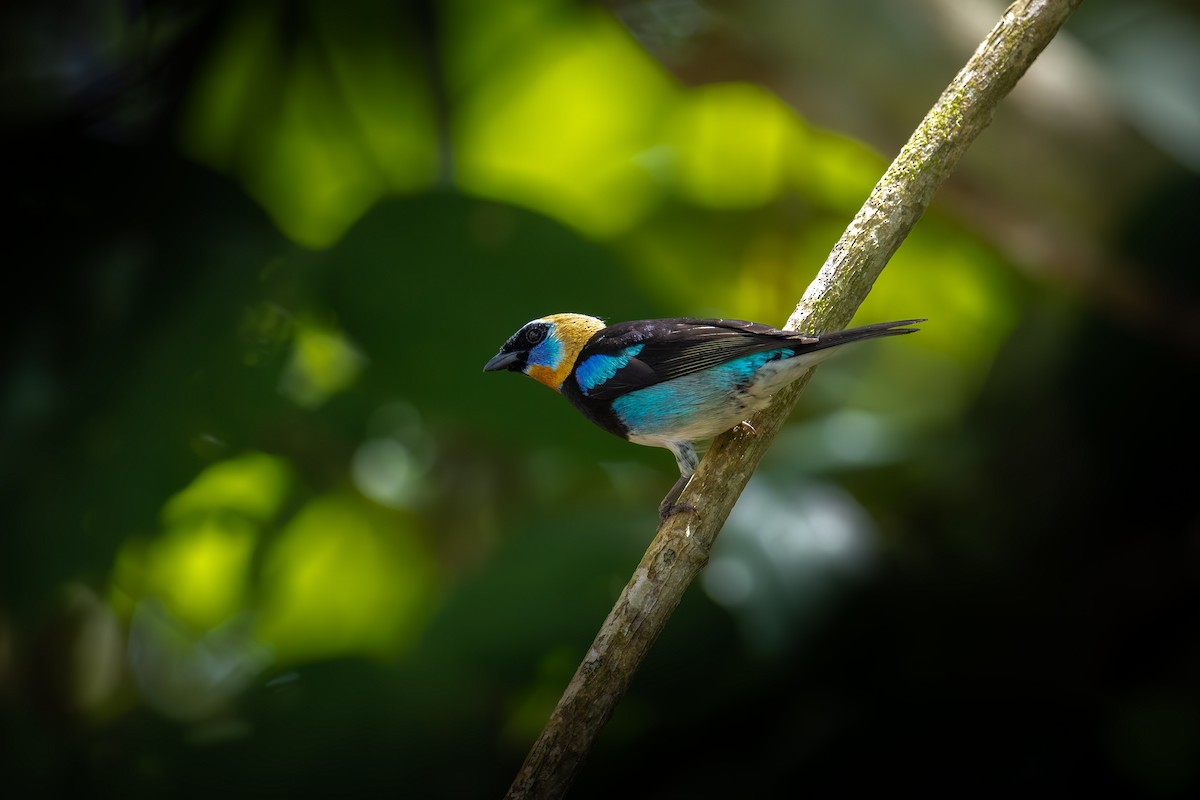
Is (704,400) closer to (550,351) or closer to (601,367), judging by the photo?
(601,367)

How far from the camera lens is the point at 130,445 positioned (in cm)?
271

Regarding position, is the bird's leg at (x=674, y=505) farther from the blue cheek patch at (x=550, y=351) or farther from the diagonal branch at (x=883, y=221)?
the blue cheek patch at (x=550, y=351)

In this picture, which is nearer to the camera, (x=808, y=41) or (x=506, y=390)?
(x=506, y=390)

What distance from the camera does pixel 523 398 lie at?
2766mm

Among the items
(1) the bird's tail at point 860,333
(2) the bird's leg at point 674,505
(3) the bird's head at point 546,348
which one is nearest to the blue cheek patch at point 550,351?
(3) the bird's head at point 546,348

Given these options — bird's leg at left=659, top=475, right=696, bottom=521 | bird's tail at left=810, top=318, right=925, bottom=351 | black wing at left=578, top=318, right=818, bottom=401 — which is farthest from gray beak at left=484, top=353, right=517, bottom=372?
bird's tail at left=810, top=318, right=925, bottom=351

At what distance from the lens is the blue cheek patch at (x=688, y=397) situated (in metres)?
1.84

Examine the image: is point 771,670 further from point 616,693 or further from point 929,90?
point 929,90

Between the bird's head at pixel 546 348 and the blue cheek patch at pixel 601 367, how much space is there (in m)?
0.05

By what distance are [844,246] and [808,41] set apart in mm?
1635

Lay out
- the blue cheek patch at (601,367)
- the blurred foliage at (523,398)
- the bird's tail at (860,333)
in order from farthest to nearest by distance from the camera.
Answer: the blurred foliage at (523,398) → the blue cheek patch at (601,367) → the bird's tail at (860,333)

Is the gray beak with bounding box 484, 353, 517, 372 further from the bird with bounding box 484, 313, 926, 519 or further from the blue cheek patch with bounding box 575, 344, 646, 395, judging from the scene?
the blue cheek patch with bounding box 575, 344, 646, 395

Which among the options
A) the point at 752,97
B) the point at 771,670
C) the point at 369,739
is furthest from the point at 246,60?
the point at 771,670

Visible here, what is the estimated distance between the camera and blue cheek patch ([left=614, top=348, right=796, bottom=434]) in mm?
1843
